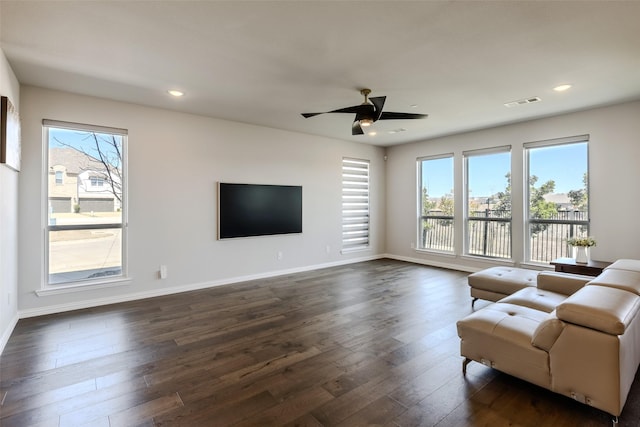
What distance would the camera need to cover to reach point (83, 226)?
4016mm

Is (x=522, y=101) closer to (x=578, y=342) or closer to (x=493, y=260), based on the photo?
(x=493, y=260)

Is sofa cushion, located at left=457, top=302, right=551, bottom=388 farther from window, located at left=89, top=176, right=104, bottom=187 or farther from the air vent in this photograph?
window, located at left=89, top=176, right=104, bottom=187

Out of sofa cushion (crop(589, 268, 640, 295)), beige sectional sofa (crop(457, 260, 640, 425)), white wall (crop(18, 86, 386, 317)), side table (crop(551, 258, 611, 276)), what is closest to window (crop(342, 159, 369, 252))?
white wall (crop(18, 86, 386, 317))

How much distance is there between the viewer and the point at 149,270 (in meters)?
4.41

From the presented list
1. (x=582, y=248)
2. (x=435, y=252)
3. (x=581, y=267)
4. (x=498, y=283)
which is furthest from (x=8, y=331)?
(x=582, y=248)

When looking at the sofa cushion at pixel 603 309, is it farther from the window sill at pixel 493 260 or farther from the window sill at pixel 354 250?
the window sill at pixel 354 250

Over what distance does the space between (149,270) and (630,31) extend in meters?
5.74

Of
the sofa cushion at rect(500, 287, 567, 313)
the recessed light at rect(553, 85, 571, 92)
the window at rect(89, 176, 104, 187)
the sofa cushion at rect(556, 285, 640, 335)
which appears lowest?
the sofa cushion at rect(500, 287, 567, 313)

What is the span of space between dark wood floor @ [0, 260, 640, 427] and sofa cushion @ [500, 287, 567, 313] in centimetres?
67

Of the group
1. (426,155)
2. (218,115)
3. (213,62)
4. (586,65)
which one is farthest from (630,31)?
(218,115)

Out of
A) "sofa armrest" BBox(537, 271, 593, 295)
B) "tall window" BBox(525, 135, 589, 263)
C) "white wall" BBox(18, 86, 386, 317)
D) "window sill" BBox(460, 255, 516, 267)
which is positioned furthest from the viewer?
"window sill" BBox(460, 255, 516, 267)

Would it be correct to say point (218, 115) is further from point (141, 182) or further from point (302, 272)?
point (302, 272)

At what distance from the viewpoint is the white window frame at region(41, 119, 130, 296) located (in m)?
3.74

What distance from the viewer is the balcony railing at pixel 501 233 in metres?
4.85
